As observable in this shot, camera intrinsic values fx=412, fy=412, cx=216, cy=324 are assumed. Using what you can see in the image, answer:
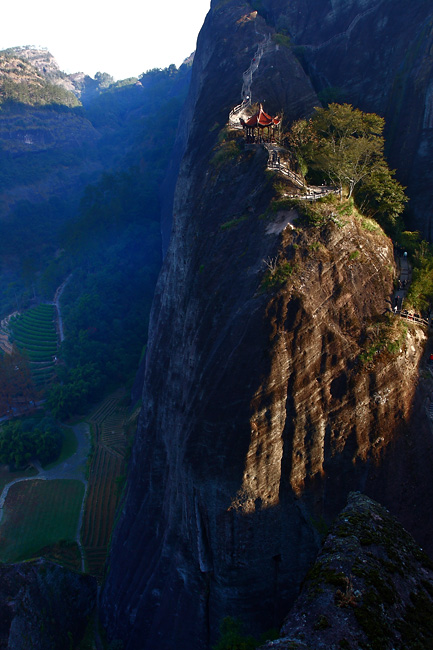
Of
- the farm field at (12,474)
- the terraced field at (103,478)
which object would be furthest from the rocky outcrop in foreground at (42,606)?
the farm field at (12,474)

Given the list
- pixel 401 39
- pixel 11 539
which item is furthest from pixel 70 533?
pixel 401 39

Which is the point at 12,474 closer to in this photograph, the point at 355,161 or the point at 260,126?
the point at 260,126

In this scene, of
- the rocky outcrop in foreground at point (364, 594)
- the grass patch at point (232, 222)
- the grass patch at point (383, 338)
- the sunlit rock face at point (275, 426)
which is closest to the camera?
the rocky outcrop in foreground at point (364, 594)

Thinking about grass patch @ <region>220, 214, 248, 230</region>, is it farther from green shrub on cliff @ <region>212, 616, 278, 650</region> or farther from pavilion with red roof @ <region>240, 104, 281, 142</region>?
green shrub on cliff @ <region>212, 616, 278, 650</region>

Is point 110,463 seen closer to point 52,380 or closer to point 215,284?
point 52,380

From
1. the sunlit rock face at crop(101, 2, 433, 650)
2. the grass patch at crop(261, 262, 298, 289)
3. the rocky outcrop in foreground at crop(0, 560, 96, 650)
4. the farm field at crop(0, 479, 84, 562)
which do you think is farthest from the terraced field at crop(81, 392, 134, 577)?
the grass patch at crop(261, 262, 298, 289)

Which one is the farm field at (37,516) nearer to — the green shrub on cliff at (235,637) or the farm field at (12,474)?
the farm field at (12,474)
